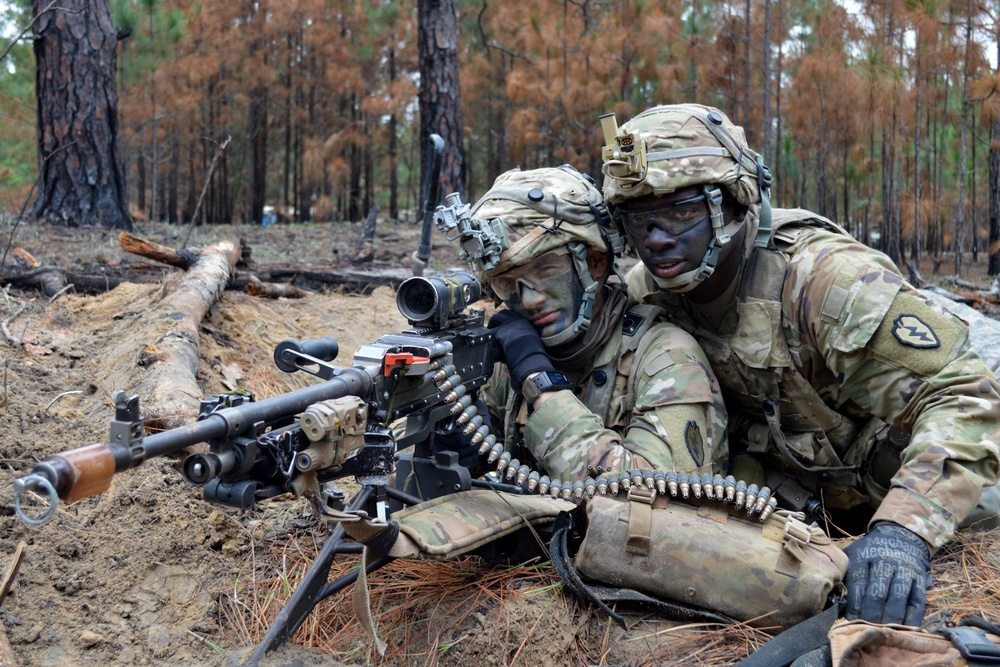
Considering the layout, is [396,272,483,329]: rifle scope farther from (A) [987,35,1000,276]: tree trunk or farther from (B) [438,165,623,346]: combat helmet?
(A) [987,35,1000,276]: tree trunk

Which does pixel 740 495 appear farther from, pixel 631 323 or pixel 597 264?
pixel 597 264

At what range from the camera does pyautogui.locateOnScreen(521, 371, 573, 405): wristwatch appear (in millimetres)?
3209

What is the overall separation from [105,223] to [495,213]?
7176 millimetres

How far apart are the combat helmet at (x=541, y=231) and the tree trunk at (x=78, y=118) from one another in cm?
708

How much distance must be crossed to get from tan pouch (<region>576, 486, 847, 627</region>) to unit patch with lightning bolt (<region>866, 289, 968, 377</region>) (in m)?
0.79

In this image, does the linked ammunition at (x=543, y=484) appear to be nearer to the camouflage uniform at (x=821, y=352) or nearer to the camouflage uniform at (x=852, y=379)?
the camouflage uniform at (x=821, y=352)

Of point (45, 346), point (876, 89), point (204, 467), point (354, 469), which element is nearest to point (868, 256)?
point (354, 469)

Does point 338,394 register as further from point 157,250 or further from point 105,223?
point 105,223

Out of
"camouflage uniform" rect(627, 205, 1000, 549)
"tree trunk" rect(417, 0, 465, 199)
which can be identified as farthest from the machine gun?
"tree trunk" rect(417, 0, 465, 199)

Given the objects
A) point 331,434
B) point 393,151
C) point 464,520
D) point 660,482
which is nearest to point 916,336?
point 660,482

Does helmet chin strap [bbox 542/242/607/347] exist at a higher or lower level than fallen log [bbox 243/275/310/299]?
higher

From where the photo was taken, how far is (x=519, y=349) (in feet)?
10.8

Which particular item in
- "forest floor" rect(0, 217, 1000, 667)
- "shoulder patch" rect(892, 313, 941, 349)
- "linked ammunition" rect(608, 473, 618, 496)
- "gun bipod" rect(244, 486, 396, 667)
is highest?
"shoulder patch" rect(892, 313, 941, 349)

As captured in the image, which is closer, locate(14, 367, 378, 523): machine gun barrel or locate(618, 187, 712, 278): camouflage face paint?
locate(14, 367, 378, 523): machine gun barrel
